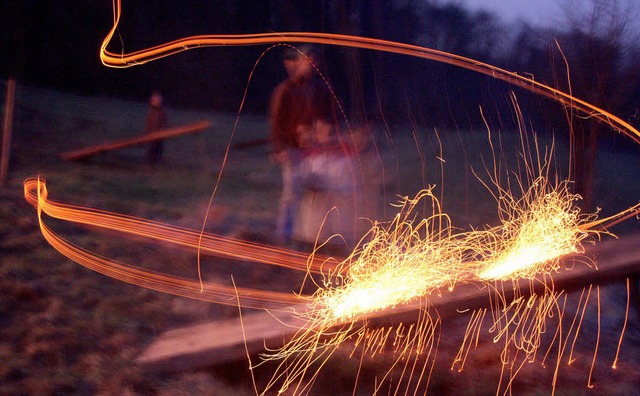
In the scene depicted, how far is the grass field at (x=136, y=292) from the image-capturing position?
3.97 metres

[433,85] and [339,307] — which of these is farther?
[433,85]

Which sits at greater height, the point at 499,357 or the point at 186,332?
the point at 499,357

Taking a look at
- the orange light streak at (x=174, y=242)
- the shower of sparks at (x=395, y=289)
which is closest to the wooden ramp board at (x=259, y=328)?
the shower of sparks at (x=395, y=289)

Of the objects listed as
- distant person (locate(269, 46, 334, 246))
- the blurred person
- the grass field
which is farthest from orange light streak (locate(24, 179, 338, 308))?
distant person (locate(269, 46, 334, 246))

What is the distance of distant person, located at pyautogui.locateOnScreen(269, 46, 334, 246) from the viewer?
20.6 feet

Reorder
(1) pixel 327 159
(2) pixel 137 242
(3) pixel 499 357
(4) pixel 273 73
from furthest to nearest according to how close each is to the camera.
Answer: (4) pixel 273 73 < (1) pixel 327 159 < (2) pixel 137 242 < (3) pixel 499 357

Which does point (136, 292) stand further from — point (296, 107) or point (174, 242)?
point (296, 107)

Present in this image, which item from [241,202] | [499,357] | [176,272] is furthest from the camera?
[241,202]

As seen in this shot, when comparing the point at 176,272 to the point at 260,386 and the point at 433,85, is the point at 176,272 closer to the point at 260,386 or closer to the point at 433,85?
the point at 260,386

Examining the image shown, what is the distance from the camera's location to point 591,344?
19.6 feet

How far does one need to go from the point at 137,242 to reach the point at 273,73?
13.9 metres

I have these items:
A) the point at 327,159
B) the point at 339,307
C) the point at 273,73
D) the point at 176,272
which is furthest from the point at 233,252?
the point at 273,73

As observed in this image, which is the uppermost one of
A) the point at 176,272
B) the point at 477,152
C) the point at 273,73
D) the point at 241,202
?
the point at 273,73

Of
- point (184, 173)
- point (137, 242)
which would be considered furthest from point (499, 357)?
point (184, 173)
